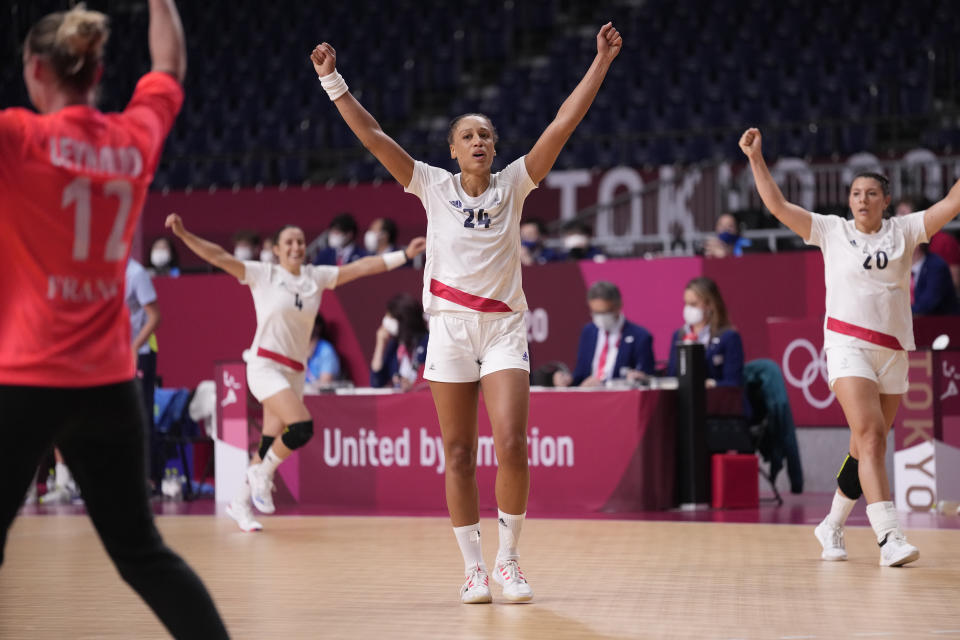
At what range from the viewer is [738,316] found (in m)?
11.5

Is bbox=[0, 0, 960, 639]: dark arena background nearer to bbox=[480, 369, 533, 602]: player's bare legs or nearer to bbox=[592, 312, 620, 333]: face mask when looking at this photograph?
bbox=[480, 369, 533, 602]: player's bare legs

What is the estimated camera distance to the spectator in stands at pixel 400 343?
37.1 ft

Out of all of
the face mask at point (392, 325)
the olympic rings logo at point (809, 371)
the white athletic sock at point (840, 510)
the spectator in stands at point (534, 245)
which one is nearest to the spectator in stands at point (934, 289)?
the olympic rings logo at point (809, 371)

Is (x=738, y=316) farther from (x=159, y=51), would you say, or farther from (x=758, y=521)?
(x=159, y=51)

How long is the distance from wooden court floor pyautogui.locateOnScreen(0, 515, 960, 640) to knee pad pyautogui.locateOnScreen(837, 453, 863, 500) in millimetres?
358

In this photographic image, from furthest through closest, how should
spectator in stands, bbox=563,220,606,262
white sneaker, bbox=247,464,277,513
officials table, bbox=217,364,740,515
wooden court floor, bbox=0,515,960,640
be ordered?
spectator in stands, bbox=563,220,606,262
officials table, bbox=217,364,740,515
white sneaker, bbox=247,464,277,513
wooden court floor, bbox=0,515,960,640

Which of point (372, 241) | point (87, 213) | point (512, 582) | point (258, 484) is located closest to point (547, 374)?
point (372, 241)

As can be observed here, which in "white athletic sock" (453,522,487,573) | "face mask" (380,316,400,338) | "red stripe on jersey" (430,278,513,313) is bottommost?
"white athletic sock" (453,522,487,573)

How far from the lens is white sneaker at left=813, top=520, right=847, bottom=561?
21.1 ft

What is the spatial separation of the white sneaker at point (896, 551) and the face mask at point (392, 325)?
6.28 metres

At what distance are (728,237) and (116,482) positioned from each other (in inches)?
386

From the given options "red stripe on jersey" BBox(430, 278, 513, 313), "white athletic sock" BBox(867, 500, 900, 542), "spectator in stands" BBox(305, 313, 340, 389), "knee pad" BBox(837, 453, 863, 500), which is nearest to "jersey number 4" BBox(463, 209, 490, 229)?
"red stripe on jersey" BBox(430, 278, 513, 313)

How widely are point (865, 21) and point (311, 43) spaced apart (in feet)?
29.0

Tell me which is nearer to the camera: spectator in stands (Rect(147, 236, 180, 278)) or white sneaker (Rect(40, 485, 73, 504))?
white sneaker (Rect(40, 485, 73, 504))
